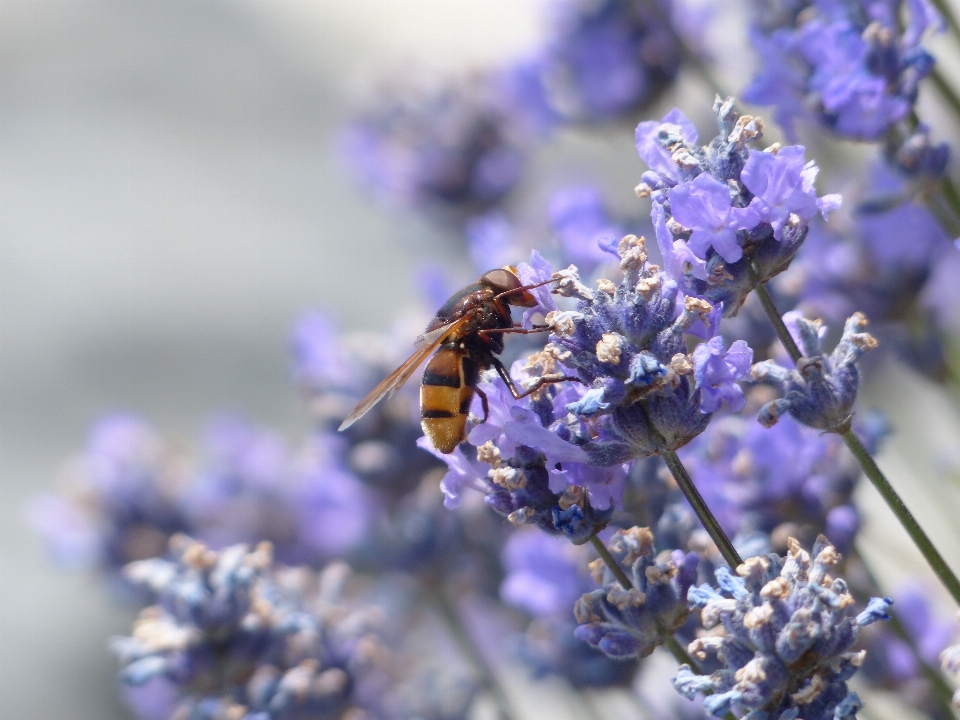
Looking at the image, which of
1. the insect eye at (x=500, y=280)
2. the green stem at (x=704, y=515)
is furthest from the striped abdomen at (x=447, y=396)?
the green stem at (x=704, y=515)

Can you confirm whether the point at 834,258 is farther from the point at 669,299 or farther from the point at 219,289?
the point at 219,289

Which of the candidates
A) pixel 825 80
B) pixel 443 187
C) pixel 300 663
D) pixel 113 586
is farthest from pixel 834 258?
pixel 113 586

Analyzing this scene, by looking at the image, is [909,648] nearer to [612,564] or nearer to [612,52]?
[612,564]

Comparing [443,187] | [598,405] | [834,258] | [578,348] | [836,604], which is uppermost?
[443,187]

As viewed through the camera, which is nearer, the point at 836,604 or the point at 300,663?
the point at 836,604

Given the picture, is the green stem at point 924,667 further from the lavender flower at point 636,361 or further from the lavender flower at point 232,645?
the lavender flower at point 232,645

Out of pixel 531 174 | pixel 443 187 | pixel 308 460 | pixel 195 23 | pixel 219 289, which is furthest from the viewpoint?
pixel 195 23
